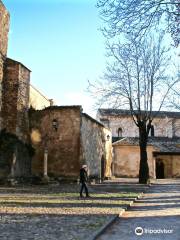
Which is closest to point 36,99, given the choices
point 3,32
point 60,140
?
point 60,140

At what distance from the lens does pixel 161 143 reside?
174ft

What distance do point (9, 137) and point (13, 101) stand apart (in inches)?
93.6

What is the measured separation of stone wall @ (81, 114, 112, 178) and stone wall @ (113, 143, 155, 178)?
29.2 ft

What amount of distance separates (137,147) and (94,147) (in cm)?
1829

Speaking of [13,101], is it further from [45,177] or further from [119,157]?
[119,157]

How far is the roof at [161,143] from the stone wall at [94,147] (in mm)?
11070

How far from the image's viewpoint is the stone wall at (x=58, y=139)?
83.0 feet

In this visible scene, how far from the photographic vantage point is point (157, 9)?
10.5m

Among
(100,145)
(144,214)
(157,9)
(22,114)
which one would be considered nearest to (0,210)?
(144,214)

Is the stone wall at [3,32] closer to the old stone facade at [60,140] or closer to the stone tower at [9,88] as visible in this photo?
the stone tower at [9,88]

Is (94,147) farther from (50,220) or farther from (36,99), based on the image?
(50,220)

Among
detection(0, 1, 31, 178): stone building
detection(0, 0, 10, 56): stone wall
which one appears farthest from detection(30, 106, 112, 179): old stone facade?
detection(0, 0, 10, 56): stone wall

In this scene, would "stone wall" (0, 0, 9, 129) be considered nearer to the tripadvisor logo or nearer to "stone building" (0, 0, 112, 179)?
"stone building" (0, 0, 112, 179)

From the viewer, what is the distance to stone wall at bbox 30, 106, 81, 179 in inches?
997
